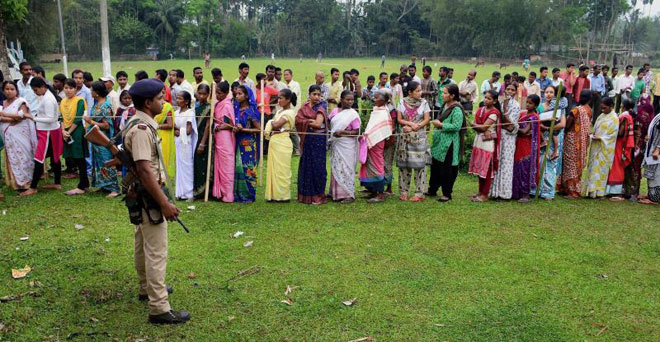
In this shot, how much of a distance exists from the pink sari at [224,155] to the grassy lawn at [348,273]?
0.98ft

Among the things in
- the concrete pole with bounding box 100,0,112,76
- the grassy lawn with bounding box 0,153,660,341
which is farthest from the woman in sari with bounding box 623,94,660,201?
the concrete pole with bounding box 100,0,112,76

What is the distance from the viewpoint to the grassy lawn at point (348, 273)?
13.2ft

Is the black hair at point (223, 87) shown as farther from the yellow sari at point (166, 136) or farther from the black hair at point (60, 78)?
the black hair at point (60, 78)

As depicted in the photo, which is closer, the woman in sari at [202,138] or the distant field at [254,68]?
the woman in sari at [202,138]

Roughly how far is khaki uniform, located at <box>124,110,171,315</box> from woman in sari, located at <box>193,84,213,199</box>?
3.28m

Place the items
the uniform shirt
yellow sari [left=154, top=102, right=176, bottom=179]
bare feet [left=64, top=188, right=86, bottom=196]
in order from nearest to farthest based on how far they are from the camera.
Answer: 1. the uniform shirt
2. yellow sari [left=154, top=102, right=176, bottom=179]
3. bare feet [left=64, top=188, right=86, bottom=196]

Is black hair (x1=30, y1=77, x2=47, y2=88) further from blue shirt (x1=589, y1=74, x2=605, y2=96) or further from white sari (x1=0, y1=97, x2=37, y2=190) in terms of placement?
blue shirt (x1=589, y1=74, x2=605, y2=96)

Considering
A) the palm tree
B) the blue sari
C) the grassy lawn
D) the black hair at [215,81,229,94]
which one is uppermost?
the palm tree

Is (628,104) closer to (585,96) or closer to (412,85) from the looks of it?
(585,96)

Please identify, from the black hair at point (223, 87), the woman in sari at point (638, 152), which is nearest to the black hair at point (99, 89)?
the black hair at point (223, 87)

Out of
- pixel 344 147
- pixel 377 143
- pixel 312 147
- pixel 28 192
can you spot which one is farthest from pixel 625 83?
pixel 28 192

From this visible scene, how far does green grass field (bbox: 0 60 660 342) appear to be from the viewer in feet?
13.2

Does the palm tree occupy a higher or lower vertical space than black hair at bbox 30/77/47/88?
higher

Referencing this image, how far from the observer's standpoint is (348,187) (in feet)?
24.2
